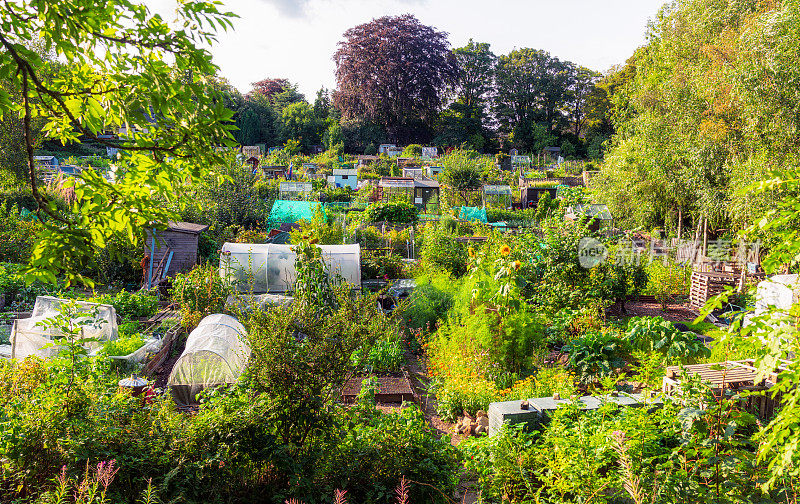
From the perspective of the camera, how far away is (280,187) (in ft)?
65.5

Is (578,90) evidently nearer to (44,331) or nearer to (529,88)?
(529,88)

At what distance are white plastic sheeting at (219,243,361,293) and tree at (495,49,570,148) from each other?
133 ft

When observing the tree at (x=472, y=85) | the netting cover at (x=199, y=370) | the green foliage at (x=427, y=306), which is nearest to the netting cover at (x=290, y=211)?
the green foliage at (x=427, y=306)

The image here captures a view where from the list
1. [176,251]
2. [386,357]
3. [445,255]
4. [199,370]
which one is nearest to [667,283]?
[445,255]

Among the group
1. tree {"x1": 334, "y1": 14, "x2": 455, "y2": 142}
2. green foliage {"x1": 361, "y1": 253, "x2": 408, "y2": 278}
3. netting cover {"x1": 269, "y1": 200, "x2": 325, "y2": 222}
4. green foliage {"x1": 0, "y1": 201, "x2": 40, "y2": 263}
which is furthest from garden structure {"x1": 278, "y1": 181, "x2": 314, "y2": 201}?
tree {"x1": 334, "y1": 14, "x2": 455, "y2": 142}

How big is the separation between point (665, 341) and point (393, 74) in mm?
42328

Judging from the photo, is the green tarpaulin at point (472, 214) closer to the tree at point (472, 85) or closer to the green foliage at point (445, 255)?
the green foliage at point (445, 255)

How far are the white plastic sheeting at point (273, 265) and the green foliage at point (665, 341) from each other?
5140 millimetres

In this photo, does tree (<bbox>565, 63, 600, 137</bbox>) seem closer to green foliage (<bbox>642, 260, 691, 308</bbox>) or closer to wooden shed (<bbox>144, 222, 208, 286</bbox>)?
green foliage (<bbox>642, 260, 691, 308</bbox>)

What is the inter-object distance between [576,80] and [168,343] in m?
49.4

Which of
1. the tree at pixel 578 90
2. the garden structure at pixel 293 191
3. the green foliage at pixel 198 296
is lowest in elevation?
the green foliage at pixel 198 296

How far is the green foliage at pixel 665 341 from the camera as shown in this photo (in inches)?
256

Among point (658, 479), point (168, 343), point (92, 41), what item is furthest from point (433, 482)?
point (168, 343)

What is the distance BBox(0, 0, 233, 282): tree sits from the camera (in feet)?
8.25
